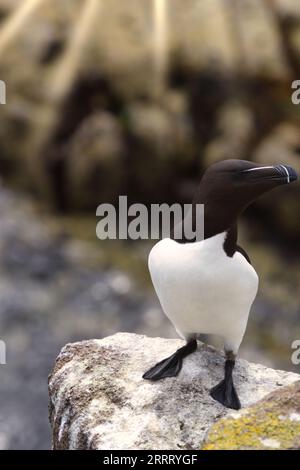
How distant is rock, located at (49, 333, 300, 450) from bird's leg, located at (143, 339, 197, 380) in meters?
0.02

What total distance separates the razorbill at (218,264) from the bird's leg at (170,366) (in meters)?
0.02

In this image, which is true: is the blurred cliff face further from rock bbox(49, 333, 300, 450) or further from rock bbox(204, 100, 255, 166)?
rock bbox(49, 333, 300, 450)

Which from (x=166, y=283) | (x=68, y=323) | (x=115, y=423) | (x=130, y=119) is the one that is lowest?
(x=68, y=323)

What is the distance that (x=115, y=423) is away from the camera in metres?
2.72

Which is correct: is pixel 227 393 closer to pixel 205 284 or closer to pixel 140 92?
pixel 205 284

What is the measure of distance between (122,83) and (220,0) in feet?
6.60

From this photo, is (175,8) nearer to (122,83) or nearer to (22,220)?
(122,83)

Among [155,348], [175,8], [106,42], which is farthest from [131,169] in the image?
[155,348]

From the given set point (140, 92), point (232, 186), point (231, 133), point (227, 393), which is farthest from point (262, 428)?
point (140, 92)

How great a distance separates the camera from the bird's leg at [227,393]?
2801 mm

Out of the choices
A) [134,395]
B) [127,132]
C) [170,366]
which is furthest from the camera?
[127,132]

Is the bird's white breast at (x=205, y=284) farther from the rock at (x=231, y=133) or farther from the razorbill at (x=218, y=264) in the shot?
the rock at (x=231, y=133)

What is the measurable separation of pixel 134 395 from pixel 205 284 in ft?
1.81

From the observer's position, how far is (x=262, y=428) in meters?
2.50
